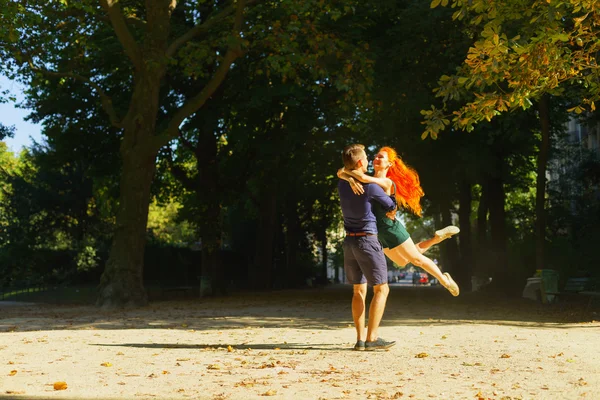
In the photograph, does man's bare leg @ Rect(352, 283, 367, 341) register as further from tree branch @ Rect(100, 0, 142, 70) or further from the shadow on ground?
tree branch @ Rect(100, 0, 142, 70)

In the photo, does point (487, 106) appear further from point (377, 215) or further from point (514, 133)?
point (514, 133)

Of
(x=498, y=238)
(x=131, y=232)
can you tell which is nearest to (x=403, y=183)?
(x=131, y=232)

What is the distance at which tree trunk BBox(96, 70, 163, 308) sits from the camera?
829 inches

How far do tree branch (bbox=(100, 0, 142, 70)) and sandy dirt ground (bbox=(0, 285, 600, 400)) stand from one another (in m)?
8.62

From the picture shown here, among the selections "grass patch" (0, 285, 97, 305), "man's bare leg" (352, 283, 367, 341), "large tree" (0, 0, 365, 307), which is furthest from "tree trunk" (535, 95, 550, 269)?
"grass patch" (0, 285, 97, 305)

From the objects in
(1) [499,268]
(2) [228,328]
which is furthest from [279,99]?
(2) [228,328]

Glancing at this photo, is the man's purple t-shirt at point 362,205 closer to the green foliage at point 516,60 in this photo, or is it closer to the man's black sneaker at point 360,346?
the green foliage at point 516,60

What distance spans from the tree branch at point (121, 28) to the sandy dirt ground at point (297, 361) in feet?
28.3

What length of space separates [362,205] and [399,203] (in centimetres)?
78

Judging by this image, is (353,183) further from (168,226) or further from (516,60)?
(168,226)

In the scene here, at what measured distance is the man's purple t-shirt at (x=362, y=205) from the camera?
8.79 m

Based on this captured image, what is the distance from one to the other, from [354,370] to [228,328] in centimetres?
632

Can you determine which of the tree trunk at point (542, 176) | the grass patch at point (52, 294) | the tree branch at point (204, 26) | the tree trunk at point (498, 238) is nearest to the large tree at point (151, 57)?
the tree branch at point (204, 26)

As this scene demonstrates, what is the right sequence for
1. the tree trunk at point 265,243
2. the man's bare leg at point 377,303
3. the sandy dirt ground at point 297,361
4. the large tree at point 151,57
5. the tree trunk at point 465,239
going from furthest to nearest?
the tree trunk at point 265,243, the tree trunk at point 465,239, the large tree at point 151,57, the man's bare leg at point 377,303, the sandy dirt ground at point 297,361
